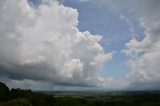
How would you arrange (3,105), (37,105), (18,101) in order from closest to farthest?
1. (3,105)
2. (18,101)
3. (37,105)

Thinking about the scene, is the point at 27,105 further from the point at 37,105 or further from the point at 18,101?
the point at 37,105

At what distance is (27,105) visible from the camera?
162 meters

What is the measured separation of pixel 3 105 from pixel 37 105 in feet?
160

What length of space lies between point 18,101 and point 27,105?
20.4 ft

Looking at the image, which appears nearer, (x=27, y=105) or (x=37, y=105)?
(x=27, y=105)

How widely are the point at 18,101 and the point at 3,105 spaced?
14.3 meters

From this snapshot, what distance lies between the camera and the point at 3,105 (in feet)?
479

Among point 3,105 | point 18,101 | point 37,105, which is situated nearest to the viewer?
point 3,105

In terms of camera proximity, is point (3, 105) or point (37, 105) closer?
point (3, 105)

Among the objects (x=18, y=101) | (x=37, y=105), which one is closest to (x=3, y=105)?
(x=18, y=101)

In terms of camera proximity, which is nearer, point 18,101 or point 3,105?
point 3,105

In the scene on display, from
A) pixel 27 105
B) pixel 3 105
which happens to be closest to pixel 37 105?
pixel 27 105

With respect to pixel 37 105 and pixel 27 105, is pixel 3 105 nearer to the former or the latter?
pixel 27 105
